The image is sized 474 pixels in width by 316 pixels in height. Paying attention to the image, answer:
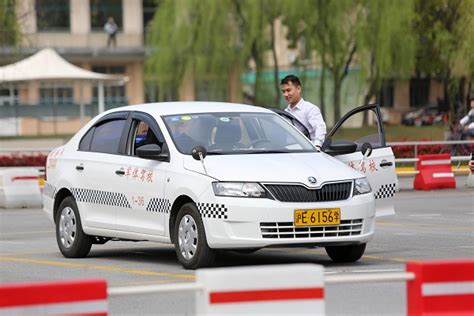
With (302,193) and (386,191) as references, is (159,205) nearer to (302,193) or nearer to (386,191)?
(302,193)

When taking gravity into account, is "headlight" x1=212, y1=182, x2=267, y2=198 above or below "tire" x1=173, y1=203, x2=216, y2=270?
above

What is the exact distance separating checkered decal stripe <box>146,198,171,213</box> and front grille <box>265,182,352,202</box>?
4.06ft

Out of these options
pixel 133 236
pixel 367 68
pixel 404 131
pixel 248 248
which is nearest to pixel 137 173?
pixel 133 236

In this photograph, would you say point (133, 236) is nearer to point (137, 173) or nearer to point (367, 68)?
point (137, 173)

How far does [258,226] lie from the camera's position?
1274 centimetres

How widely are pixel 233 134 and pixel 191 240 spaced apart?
130 cm

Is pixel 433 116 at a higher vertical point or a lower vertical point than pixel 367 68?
lower

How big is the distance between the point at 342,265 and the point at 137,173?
219 cm

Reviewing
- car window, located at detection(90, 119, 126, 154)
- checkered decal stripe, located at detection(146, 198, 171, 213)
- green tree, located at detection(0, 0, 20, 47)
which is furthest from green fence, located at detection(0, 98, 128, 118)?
checkered decal stripe, located at detection(146, 198, 171, 213)

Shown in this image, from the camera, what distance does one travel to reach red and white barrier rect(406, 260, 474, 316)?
7.25 m

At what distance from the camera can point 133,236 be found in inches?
561

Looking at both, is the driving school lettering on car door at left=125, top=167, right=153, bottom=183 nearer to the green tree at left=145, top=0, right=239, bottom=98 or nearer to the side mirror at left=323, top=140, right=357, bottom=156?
the side mirror at left=323, top=140, right=357, bottom=156

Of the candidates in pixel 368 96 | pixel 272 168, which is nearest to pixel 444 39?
pixel 368 96

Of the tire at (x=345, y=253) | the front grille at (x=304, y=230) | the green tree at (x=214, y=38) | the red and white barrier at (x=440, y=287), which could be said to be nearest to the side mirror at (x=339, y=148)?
the tire at (x=345, y=253)
